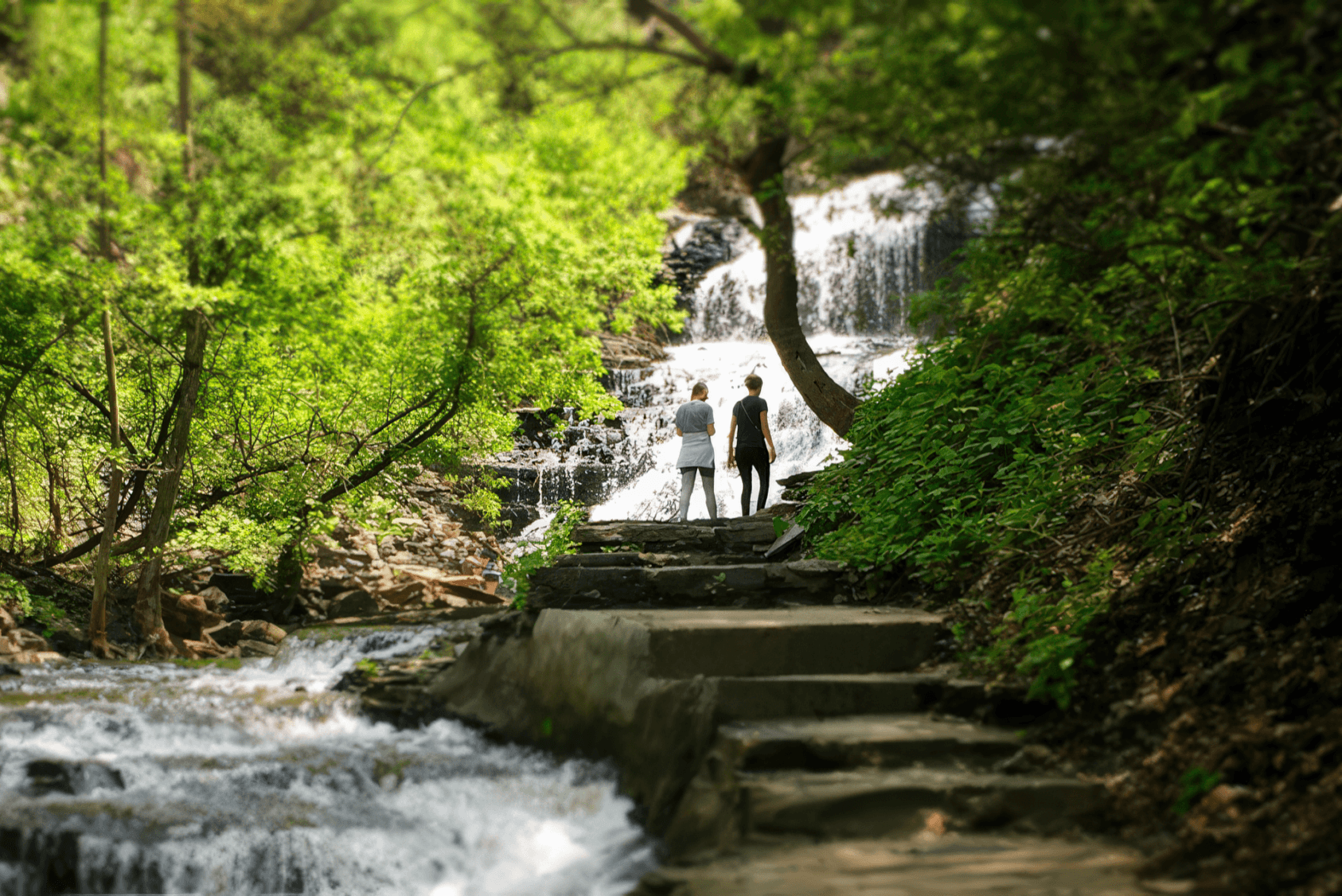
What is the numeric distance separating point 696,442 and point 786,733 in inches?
236

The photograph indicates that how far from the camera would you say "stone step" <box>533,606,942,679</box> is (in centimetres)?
432

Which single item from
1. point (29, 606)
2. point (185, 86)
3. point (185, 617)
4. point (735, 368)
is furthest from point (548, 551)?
point (735, 368)

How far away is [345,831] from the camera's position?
364cm

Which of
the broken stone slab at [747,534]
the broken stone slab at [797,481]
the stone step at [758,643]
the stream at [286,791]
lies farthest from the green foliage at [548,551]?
the broken stone slab at [797,481]

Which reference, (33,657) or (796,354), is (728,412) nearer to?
(796,354)

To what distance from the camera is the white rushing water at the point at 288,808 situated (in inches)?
134

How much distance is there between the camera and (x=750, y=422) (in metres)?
9.38

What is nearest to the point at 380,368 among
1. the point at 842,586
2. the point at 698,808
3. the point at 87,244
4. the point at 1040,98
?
the point at 87,244

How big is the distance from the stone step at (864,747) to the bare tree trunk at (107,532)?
646cm

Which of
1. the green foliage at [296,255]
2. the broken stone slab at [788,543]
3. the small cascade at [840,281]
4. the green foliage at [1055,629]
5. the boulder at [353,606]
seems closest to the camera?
the green foliage at [1055,629]

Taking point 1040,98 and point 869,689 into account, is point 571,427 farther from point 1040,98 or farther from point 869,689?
point 1040,98

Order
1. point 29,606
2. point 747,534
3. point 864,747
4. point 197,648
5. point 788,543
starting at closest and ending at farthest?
point 864,747
point 788,543
point 747,534
point 29,606
point 197,648

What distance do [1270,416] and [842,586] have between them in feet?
8.68

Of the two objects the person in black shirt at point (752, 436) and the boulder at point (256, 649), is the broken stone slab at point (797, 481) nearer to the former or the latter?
the person in black shirt at point (752, 436)
